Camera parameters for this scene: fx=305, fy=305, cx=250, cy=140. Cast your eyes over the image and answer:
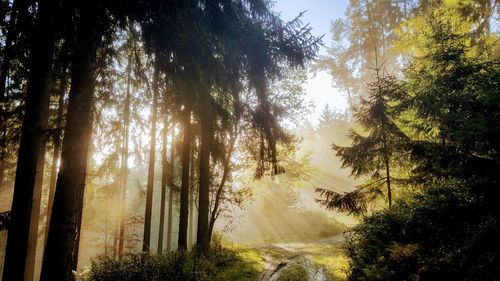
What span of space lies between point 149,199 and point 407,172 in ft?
36.6

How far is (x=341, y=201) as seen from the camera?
11.2 metres

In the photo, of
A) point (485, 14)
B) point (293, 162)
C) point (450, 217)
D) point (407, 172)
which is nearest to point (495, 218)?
point (450, 217)

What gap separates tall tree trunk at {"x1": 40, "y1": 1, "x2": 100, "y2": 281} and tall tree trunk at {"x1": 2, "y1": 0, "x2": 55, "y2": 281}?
1.59ft

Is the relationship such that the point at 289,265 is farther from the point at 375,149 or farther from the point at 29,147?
the point at 29,147

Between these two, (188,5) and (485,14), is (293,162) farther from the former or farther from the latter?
(188,5)

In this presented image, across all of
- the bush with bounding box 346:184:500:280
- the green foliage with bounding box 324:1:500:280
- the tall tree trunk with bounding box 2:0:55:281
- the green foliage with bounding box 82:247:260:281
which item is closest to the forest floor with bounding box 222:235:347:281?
the green foliage with bounding box 82:247:260:281

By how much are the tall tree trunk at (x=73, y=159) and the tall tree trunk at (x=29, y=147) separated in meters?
0.48

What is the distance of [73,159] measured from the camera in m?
7.14

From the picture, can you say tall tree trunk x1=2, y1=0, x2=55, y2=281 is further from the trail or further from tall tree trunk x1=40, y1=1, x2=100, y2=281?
the trail

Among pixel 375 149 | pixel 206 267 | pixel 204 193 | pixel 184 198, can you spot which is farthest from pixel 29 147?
pixel 375 149

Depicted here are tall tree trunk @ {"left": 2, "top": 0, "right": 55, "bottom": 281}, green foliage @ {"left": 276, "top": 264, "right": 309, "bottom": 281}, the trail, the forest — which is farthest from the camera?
the trail

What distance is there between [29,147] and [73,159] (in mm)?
893

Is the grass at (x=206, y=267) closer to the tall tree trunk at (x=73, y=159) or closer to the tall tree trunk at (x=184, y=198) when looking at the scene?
the tall tree trunk at (x=184, y=198)

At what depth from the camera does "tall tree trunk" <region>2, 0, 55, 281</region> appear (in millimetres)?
6547
